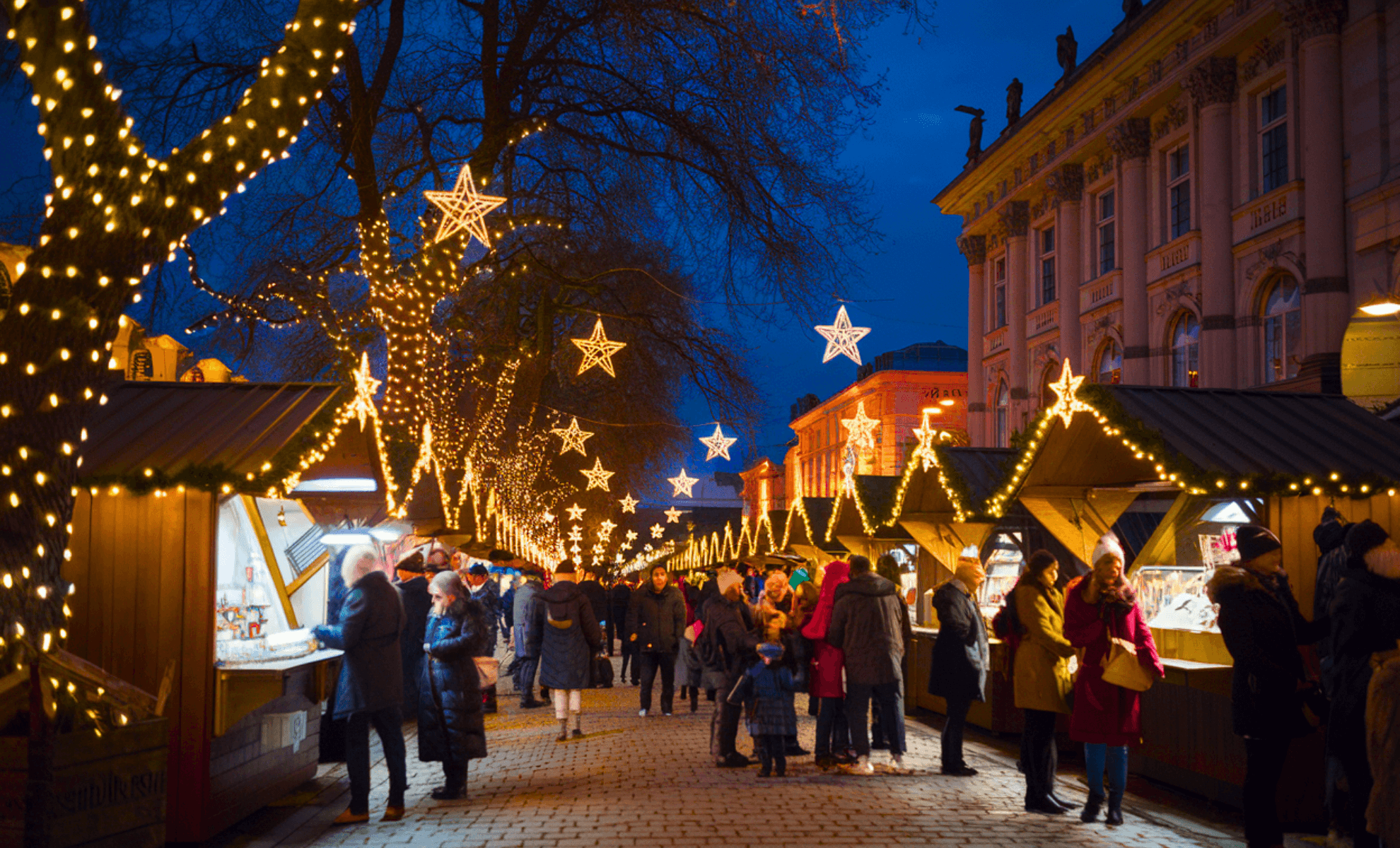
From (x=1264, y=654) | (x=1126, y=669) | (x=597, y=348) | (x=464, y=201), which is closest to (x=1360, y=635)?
(x=1264, y=654)

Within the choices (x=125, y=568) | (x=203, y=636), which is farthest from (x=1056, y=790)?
(x=125, y=568)

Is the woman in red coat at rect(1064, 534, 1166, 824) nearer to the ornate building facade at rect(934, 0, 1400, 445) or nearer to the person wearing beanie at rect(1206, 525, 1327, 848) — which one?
the person wearing beanie at rect(1206, 525, 1327, 848)

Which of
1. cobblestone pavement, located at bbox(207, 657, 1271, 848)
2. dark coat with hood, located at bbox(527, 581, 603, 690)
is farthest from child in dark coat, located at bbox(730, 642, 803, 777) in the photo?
dark coat with hood, located at bbox(527, 581, 603, 690)

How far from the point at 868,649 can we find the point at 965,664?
2.73 ft

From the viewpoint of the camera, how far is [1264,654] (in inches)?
272

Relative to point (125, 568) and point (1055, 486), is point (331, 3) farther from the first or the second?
point (1055, 486)

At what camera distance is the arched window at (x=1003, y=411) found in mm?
40625

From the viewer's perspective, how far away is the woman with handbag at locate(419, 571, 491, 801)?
9.08 metres

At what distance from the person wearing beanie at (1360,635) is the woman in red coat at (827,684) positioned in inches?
168

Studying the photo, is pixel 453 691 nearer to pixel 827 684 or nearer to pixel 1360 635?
pixel 827 684

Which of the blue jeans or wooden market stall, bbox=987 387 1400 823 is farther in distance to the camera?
wooden market stall, bbox=987 387 1400 823

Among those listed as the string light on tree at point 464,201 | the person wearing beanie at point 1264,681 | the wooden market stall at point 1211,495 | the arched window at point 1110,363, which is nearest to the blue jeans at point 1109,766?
the wooden market stall at point 1211,495

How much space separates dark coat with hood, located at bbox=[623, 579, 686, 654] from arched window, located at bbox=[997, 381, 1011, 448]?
1039 inches

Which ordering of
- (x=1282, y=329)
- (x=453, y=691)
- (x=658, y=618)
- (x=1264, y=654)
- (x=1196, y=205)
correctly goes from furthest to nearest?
(x=1196, y=205) → (x=1282, y=329) → (x=658, y=618) → (x=453, y=691) → (x=1264, y=654)
